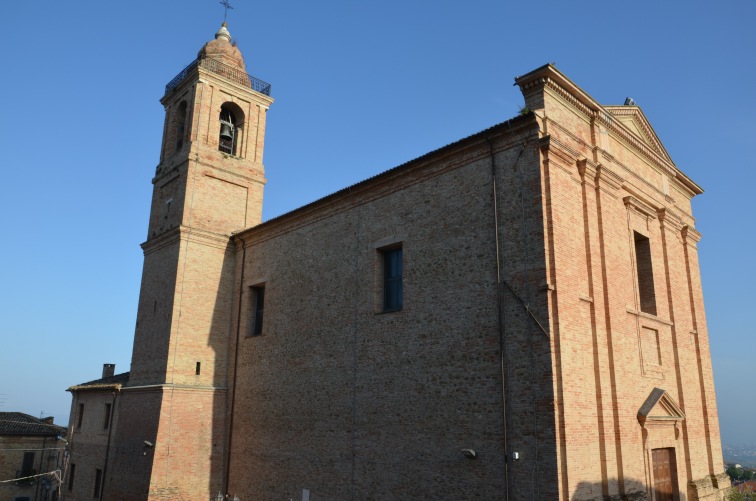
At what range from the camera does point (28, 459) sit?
31.4 m

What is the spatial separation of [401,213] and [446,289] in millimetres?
2322

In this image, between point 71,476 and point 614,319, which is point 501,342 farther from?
point 71,476

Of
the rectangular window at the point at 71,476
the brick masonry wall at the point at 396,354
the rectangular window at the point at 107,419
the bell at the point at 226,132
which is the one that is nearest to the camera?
the brick masonry wall at the point at 396,354

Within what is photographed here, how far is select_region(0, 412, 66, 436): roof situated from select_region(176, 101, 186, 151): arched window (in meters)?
21.6

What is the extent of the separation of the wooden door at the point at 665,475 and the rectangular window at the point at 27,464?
104ft

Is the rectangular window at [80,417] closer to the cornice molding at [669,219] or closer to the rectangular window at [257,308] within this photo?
the rectangular window at [257,308]

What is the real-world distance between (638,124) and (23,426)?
1363 inches

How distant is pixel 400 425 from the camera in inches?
456

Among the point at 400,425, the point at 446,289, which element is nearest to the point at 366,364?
the point at 400,425

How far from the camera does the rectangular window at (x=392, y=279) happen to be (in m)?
12.8

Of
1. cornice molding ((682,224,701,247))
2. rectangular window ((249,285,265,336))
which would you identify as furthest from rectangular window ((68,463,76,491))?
cornice molding ((682,224,701,247))

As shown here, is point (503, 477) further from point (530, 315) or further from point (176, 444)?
point (176, 444)

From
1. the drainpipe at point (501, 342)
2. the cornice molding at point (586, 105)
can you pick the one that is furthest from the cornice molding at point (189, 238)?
the cornice molding at point (586, 105)

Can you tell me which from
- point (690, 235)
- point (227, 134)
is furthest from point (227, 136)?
point (690, 235)
